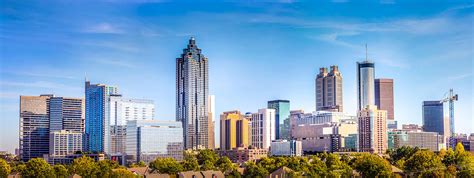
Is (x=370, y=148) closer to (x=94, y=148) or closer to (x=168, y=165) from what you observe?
(x=94, y=148)

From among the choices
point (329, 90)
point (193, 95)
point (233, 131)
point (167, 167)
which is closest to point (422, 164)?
point (167, 167)

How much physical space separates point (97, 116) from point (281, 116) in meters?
29.4

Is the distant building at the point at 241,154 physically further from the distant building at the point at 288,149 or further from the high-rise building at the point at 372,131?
the high-rise building at the point at 372,131

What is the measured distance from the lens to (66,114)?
294 feet

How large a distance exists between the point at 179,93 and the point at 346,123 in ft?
77.0

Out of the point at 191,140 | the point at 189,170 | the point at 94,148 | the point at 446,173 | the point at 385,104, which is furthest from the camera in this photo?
the point at 385,104

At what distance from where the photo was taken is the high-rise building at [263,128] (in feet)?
333

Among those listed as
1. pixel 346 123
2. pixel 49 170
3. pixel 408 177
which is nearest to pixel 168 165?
pixel 49 170

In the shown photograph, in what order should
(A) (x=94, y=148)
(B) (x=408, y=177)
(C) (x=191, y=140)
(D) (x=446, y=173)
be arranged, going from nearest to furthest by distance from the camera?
(D) (x=446, y=173), (B) (x=408, y=177), (A) (x=94, y=148), (C) (x=191, y=140)

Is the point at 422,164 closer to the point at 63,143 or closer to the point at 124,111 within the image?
the point at 63,143

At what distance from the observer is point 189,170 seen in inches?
1727

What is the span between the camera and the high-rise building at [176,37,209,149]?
9906cm

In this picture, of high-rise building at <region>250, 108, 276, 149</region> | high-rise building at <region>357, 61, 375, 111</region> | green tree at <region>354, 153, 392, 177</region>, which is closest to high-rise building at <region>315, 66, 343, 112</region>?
high-rise building at <region>357, 61, 375, 111</region>

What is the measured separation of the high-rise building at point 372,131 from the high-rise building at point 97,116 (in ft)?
96.5
